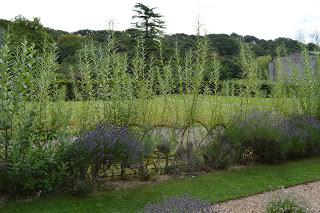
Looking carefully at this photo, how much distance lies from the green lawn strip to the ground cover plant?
0.74 feet

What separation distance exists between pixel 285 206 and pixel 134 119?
279cm

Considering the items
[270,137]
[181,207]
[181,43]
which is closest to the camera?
[181,207]

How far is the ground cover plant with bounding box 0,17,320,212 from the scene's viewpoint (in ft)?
15.7

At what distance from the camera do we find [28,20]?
32688 mm

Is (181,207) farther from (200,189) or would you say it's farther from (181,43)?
(181,43)

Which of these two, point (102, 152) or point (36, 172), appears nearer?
point (36, 172)

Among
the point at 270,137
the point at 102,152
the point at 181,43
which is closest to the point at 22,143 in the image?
the point at 102,152

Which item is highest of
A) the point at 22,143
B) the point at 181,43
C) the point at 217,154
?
the point at 181,43

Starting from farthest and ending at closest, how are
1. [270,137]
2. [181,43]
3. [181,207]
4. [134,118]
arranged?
[181,43]
[270,137]
[134,118]
[181,207]

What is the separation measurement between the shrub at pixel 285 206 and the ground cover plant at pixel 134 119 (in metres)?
1.86

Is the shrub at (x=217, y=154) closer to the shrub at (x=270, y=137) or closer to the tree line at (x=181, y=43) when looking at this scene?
the shrub at (x=270, y=137)

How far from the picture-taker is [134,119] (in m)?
6.29

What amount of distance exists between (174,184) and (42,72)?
246 cm

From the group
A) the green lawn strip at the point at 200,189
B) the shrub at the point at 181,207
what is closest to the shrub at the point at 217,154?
the green lawn strip at the point at 200,189
